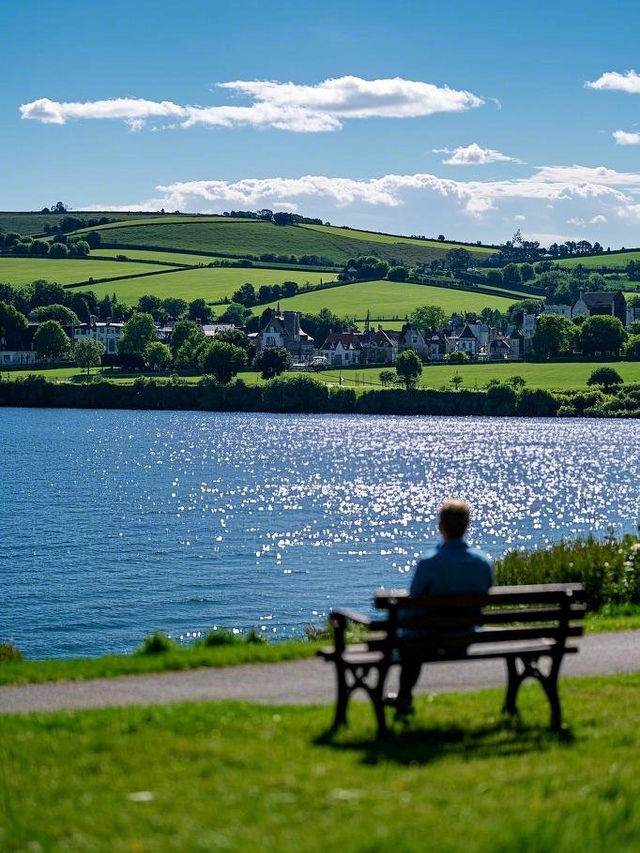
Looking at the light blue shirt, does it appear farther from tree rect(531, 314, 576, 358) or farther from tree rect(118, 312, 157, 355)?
tree rect(118, 312, 157, 355)

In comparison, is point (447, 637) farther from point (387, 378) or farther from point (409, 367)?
point (387, 378)

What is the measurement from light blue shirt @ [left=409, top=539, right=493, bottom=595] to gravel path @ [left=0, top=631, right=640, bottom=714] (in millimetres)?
1863

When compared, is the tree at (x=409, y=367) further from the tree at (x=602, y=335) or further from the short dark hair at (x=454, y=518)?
the short dark hair at (x=454, y=518)

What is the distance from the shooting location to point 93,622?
3506 centimetres

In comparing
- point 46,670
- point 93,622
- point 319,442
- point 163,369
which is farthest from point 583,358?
point 46,670

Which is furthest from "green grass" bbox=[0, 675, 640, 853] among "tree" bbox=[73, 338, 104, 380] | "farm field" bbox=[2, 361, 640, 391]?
"tree" bbox=[73, 338, 104, 380]

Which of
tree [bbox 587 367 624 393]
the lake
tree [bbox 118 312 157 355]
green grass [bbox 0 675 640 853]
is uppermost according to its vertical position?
tree [bbox 118 312 157 355]

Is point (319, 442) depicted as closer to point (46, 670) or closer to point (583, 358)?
point (583, 358)

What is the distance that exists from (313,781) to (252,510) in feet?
190

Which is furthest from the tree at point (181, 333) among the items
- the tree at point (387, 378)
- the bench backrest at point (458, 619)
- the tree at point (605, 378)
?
the bench backrest at point (458, 619)

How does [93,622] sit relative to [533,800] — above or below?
below

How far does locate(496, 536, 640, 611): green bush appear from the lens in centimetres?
2252

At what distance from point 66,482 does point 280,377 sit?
85.6 metres

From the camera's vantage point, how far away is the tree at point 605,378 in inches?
5955
